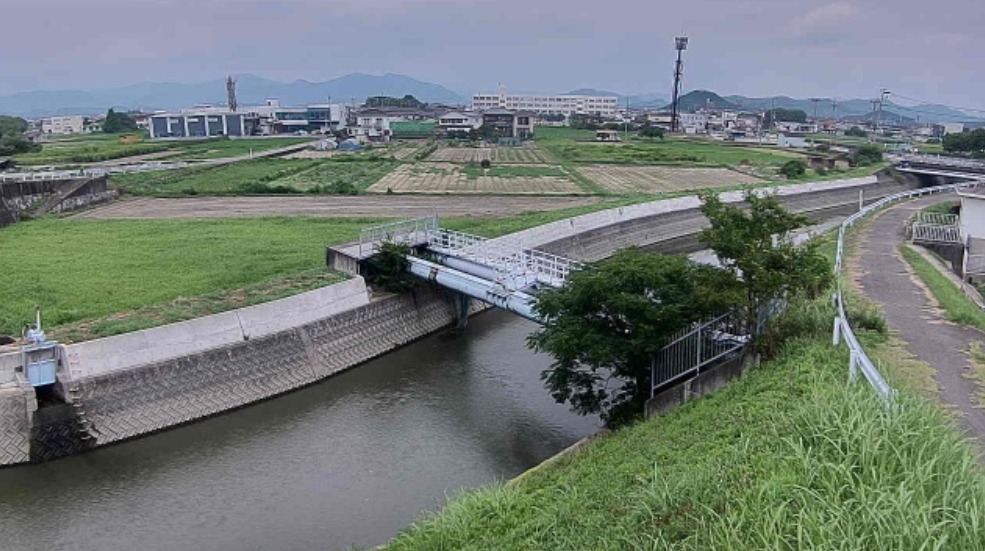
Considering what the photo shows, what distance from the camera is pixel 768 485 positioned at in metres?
6.91

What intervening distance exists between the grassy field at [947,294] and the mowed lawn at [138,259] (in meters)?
17.4

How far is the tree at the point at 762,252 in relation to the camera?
1299cm

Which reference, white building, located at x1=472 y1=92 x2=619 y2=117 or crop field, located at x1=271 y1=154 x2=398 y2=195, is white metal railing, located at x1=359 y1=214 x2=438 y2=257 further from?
white building, located at x1=472 y1=92 x2=619 y2=117

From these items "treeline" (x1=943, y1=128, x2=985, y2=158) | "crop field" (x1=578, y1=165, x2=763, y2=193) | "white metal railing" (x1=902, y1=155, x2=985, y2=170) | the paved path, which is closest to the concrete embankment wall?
"crop field" (x1=578, y1=165, x2=763, y2=193)

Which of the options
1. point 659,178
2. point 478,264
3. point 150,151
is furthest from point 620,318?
point 150,151

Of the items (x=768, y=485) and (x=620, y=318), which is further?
(x=620, y=318)

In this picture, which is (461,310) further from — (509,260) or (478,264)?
(509,260)

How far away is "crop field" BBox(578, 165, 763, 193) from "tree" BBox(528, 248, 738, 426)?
117 feet

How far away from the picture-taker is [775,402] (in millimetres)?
10266

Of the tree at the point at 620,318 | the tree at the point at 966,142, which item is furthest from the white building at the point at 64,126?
the tree at the point at 620,318

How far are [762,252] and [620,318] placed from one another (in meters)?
3.17

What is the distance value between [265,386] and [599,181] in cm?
3961

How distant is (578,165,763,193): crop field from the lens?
53.0 meters

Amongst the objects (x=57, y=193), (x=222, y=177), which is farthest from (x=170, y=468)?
(x=222, y=177)
